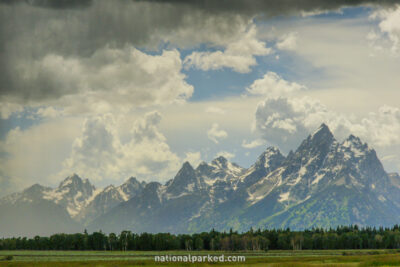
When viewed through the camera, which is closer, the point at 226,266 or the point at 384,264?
the point at 384,264

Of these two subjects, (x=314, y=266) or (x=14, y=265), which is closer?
(x=314, y=266)

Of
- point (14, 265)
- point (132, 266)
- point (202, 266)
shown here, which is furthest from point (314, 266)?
point (14, 265)

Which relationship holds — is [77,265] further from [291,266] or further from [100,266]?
[291,266]

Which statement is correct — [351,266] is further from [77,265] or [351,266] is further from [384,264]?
[77,265]

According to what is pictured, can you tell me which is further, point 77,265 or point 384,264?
point 77,265

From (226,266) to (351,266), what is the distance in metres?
38.7

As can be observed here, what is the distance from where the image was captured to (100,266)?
557 ft

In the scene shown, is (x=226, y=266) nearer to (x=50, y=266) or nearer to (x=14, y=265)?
(x=50, y=266)

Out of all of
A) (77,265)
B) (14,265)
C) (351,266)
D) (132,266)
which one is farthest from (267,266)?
(14,265)

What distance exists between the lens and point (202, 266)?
16650cm

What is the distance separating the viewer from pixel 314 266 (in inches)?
6329

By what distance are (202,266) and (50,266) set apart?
163 ft

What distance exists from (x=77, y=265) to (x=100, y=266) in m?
11.2

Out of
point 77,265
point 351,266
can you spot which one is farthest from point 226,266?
point 77,265
